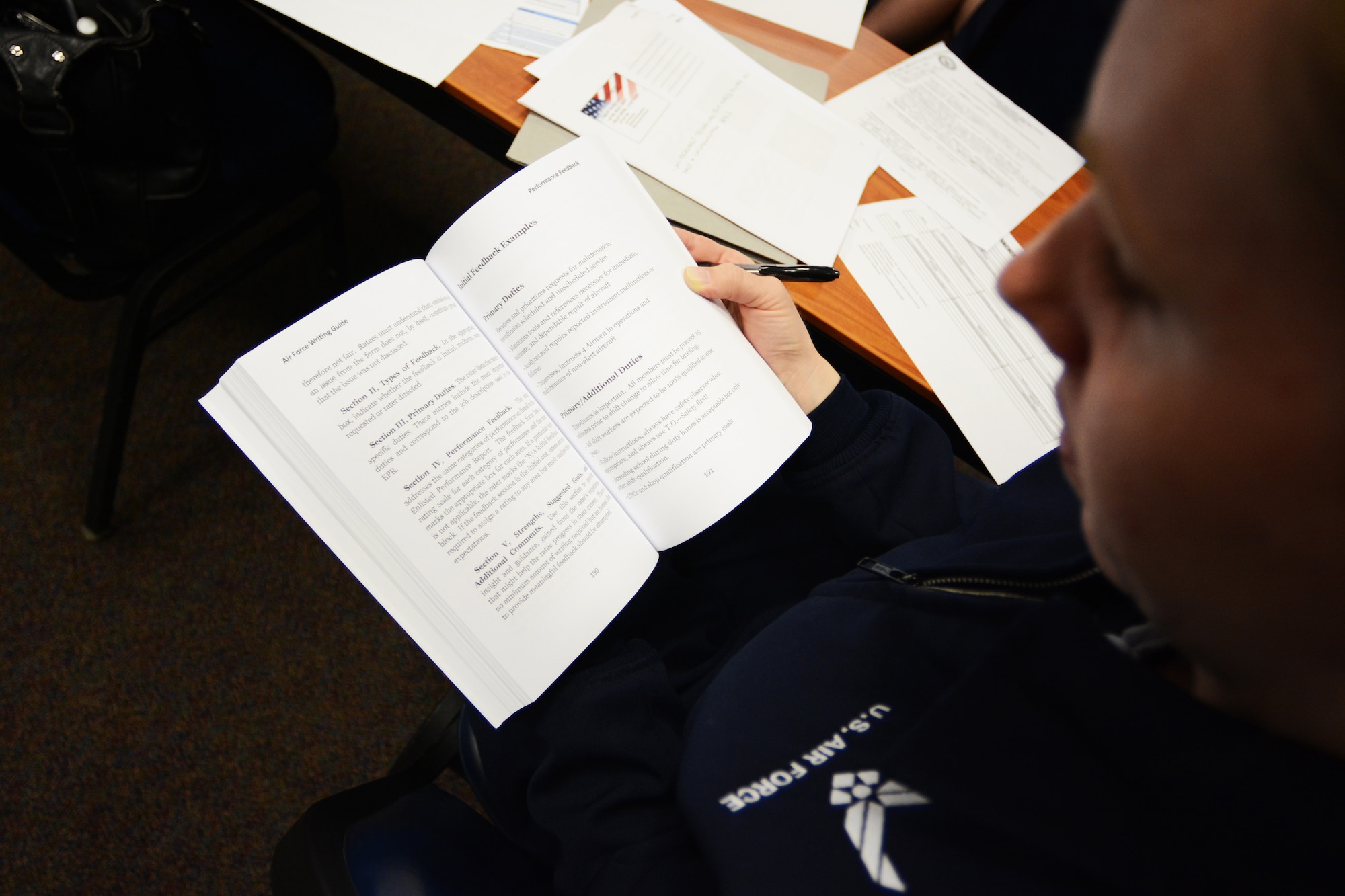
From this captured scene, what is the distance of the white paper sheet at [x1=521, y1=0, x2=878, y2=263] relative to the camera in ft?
2.50

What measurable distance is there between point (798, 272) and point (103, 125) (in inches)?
31.2

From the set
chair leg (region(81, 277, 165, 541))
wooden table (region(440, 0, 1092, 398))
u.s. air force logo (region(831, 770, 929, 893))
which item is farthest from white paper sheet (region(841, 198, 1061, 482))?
chair leg (region(81, 277, 165, 541))

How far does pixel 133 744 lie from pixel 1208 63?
1.50 metres

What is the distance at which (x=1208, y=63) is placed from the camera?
0.21m

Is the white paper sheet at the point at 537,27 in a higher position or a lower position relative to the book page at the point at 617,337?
higher

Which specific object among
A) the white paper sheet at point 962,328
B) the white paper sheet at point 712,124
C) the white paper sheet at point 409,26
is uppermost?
the white paper sheet at point 409,26

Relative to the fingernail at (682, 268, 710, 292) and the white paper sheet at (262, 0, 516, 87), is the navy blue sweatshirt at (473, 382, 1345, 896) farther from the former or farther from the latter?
the white paper sheet at (262, 0, 516, 87)

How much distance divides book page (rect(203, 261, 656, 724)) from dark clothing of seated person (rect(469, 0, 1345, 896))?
9 cm

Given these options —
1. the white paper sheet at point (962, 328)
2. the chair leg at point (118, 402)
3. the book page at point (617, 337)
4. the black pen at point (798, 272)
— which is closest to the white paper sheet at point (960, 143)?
the white paper sheet at point (962, 328)

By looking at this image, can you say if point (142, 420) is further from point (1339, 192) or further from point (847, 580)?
point (1339, 192)

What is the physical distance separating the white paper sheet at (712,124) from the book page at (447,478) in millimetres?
324

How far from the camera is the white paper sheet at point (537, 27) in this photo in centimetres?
79

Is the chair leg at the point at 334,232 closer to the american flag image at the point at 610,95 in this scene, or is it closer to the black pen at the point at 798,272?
the american flag image at the point at 610,95

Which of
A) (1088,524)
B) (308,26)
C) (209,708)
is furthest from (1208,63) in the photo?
(209,708)
